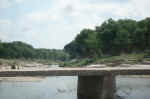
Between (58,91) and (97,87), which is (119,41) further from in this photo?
(97,87)

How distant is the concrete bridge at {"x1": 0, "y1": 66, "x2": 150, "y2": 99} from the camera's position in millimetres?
18594

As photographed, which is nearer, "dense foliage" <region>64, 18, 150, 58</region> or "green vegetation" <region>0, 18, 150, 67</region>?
"green vegetation" <region>0, 18, 150, 67</region>

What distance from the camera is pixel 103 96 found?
63.8 ft

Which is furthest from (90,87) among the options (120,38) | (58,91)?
(120,38)

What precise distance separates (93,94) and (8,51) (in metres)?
126

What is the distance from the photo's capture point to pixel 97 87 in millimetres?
20047

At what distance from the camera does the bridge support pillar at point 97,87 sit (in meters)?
19.6

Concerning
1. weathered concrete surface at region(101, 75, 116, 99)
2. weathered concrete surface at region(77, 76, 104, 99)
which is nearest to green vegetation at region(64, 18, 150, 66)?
weathered concrete surface at region(77, 76, 104, 99)

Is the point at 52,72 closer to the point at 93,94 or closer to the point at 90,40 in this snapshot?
the point at 93,94

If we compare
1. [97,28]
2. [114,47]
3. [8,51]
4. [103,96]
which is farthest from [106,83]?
[8,51]

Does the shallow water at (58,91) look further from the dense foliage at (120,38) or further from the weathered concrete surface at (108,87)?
the dense foliage at (120,38)

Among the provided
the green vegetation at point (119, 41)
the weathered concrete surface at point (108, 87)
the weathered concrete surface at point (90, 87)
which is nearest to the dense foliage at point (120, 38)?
the green vegetation at point (119, 41)

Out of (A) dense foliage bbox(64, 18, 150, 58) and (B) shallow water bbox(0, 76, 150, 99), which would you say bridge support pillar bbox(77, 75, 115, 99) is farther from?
(A) dense foliage bbox(64, 18, 150, 58)

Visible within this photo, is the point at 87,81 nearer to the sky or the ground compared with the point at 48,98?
nearer to the sky
